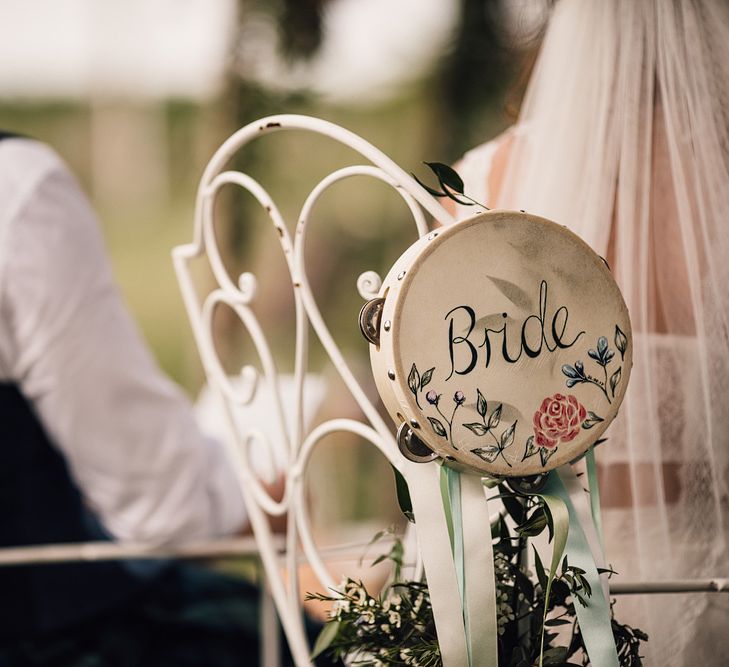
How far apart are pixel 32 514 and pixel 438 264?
3.25 feet

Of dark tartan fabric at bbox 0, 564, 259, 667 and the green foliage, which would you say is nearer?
the green foliage

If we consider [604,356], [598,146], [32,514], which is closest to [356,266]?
[32,514]

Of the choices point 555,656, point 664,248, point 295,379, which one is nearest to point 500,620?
point 555,656

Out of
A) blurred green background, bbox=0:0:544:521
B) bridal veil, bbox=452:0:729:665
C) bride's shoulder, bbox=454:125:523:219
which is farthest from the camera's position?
blurred green background, bbox=0:0:544:521

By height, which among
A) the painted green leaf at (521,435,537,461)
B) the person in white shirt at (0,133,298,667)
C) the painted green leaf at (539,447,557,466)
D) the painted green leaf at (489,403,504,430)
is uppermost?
the painted green leaf at (489,403,504,430)

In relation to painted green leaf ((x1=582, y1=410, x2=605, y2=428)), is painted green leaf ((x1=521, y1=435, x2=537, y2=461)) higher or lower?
lower

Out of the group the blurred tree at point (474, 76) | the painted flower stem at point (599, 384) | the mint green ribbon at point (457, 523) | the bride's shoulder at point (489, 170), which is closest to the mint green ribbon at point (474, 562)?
the mint green ribbon at point (457, 523)

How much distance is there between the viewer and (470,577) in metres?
0.60

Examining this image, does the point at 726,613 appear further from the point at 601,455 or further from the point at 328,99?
the point at 328,99

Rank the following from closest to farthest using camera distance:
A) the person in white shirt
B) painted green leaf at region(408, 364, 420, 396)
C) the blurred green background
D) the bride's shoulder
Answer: painted green leaf at region(408, 364, 420, 396)
the bride's shoulder
the person in white shirt
the blurred green background

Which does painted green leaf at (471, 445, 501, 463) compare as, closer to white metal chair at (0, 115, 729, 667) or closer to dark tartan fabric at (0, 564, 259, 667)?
white metal chair at (0, 115, 729, 667)

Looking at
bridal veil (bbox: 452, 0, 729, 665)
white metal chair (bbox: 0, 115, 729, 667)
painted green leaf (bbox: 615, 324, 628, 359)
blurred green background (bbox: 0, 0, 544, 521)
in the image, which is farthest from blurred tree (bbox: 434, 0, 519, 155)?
painted green leaf (bbox: 615, 324, 628, 359)

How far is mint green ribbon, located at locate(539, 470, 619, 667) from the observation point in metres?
0.61

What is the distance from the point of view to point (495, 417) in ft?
1.91
